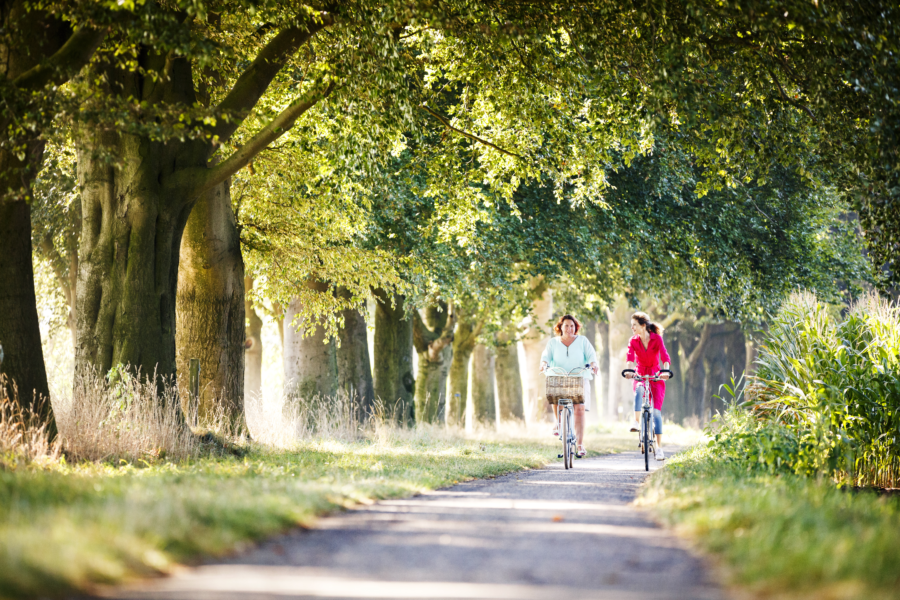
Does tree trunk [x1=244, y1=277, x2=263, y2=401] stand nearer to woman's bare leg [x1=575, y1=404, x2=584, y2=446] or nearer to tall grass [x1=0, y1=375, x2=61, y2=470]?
woman's bare leg [x1=575, y1=404, x2=584, y2=446]

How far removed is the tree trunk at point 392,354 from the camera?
2055cm

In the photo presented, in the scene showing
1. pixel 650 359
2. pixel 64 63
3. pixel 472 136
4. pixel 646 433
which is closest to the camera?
pixel 64 63

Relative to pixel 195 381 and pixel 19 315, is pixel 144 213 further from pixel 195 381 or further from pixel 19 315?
pixel 195 381

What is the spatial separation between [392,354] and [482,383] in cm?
677

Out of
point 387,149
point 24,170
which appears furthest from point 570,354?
point 24,170

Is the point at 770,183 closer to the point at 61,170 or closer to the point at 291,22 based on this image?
the point at 291,22

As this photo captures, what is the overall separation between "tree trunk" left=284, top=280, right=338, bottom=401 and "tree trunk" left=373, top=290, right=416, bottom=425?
2.43 m

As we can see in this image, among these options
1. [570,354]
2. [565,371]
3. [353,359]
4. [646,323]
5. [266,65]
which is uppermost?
[266,65]

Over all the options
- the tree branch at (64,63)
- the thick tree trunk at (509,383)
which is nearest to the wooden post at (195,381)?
the tree branch at (64,63)

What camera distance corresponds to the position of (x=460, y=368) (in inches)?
995

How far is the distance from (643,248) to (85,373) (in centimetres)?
1264

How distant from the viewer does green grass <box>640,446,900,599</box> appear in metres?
3.86

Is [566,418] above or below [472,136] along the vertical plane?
below

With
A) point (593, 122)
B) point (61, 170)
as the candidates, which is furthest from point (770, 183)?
point (61, 170)
